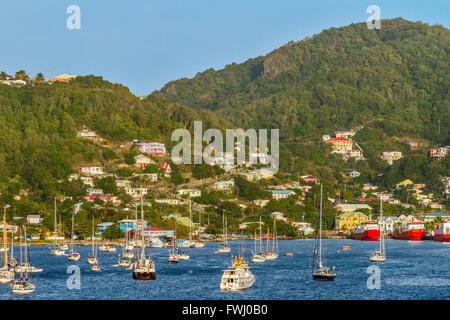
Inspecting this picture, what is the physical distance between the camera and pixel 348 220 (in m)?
146

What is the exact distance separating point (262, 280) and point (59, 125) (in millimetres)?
120610

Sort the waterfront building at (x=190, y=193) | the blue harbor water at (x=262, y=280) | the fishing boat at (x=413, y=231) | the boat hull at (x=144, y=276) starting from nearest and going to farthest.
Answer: the blue harbor water at (x=262, y=280), the boat hull at (x=144, y=276), the fishing boat at (x=413, y=231), the waterfront building at (x=190, y=193)

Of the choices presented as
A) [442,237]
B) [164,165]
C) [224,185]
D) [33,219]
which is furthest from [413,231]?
[33,219]

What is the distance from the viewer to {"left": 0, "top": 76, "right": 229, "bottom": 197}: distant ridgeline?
148500 mm

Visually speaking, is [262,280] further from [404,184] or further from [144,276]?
[404,184]

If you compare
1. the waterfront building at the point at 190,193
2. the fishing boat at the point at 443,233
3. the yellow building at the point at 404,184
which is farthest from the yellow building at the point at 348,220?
the yellow building at the point at 404,184

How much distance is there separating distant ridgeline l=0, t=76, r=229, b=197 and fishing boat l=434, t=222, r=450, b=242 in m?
69.8

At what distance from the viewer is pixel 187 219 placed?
12619 centimetres

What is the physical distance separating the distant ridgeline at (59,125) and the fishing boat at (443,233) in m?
69.8

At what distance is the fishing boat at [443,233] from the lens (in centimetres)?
12612

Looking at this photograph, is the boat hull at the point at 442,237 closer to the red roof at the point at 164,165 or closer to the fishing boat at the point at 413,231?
the fishing boat at the point at 413,231

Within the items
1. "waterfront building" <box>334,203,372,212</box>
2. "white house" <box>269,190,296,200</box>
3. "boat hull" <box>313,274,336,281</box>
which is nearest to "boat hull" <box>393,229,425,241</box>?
"waterfront building" <box>334,203,372,212</box>
